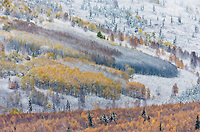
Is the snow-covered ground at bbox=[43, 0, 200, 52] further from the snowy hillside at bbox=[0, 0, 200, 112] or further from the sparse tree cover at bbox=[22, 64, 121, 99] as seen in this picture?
the sparse tree cover at bbox=[22, 64, 121, 99]

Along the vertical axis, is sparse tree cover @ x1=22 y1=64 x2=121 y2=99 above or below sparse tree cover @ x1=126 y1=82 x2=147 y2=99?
above

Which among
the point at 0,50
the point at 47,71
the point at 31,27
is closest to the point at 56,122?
the point at 47,71

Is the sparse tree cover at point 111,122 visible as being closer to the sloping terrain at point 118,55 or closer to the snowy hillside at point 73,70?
the snowy hillside at point 73,70

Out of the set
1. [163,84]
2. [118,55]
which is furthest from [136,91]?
[118,55]

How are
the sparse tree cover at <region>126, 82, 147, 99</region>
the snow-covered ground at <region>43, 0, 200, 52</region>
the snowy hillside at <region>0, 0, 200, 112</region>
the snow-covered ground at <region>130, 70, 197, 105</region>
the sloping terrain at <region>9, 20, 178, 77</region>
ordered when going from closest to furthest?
1. the snowy hillside at <region>0, 0, 200, 112</region>
2. the sparse tree cover at <region>126, 82, 147, 99</region>
3. the snow-covered ground at <region>130, 70, 197, 105</region>
4. the sloping terrain at <region>9, 20, 178, 77</region>
5. the snow-covered ground at <region>43, 0, 200, 52</region>

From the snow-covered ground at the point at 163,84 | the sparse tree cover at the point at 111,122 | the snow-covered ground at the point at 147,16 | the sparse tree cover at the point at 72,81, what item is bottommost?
the snow-covered ground at the point at 163,84

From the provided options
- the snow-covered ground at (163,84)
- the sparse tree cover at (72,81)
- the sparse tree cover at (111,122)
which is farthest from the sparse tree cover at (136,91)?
the sparse tree cover at (111,122)

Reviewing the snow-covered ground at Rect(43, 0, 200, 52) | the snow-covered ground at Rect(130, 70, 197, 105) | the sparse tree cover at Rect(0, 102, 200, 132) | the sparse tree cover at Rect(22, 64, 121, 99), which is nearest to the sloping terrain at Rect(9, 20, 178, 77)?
the snow-covered ground at Rect(130, 70, 197, 105)

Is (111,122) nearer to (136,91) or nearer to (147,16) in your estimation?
(136,91)

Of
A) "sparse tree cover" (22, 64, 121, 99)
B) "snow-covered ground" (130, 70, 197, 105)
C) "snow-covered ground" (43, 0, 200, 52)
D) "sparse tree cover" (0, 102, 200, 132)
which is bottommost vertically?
"snow-covered ground" (130, 70, 197, 105)
